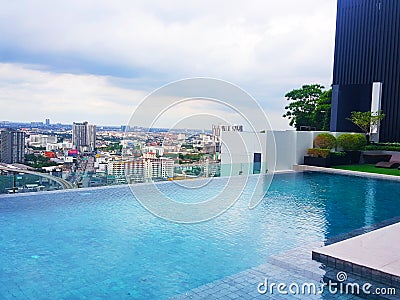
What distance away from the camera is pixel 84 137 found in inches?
359

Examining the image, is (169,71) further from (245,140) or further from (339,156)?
(339,156)

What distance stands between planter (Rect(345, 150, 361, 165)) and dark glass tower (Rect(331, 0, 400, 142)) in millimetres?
2609

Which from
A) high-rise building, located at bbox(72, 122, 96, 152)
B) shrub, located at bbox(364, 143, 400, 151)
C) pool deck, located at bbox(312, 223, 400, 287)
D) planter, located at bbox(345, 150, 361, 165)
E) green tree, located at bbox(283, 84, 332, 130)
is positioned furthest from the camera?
green tree, located at bbox(283, 84, 332, 130)

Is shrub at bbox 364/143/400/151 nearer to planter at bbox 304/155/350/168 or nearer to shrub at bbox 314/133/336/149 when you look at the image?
planter at bbox 304/155/350/168

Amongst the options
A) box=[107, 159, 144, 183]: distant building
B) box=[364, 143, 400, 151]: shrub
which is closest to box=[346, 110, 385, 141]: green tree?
box=[364, 143, 400, 151]: shrub

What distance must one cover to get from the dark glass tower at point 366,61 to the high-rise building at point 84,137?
15625 mm

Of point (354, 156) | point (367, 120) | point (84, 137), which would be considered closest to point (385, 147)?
point (367, 120)

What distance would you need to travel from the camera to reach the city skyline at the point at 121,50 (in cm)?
1018

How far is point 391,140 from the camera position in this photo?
19375 mm

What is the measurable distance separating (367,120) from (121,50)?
13.3 m

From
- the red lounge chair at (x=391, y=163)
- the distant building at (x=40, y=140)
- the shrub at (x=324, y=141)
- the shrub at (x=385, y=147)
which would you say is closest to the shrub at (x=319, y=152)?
the shrub at (x=324, y=141)

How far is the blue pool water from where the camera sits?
14.5 feet

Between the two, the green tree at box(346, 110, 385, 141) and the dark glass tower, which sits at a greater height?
the dark glass tower

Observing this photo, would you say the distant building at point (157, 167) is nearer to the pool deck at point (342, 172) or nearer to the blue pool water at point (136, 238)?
the blue pool water at point (136, 238)
